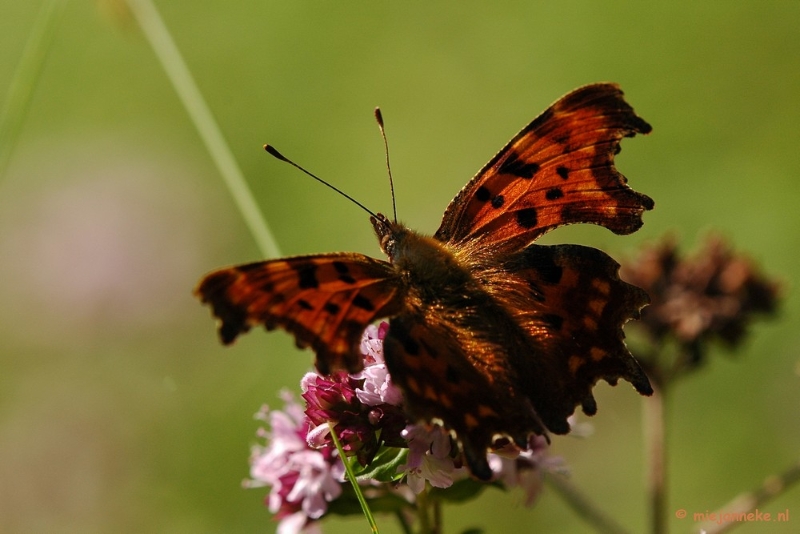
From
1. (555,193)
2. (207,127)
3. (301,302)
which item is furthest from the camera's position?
(207,127)

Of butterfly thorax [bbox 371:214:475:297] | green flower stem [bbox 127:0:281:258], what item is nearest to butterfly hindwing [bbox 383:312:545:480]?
butterfly thorax [bbox 371:214:475:297]

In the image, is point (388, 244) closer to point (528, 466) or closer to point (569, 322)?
point (569, 322)

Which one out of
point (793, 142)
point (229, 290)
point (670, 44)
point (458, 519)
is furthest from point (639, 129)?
point (670, 44)

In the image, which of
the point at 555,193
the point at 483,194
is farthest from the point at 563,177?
the point at 483,194

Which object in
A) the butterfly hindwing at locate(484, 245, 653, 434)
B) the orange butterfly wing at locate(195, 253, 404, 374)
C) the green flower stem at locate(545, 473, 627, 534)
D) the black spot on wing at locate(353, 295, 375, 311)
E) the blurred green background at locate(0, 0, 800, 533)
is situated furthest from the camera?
the blurred green background at locate(0, 0, 800, 533)

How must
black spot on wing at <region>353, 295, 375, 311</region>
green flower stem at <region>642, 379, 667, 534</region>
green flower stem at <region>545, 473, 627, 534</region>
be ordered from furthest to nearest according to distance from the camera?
green flower stem at <region>642, 379, 667, 534</region>
green flower stem at <region>545, 473, 627, 534</region>
black spot on wing at <region>353, 295, 375, 311</region>

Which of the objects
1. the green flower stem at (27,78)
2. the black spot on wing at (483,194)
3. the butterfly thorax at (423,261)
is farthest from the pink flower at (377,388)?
the green flower stem at (27,78)

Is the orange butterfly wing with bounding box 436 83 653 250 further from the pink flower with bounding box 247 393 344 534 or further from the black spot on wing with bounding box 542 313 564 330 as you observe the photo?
the pink flower with bounding box 247 393 344 534

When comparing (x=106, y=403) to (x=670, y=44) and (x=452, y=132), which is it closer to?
(x=452, y=132)
